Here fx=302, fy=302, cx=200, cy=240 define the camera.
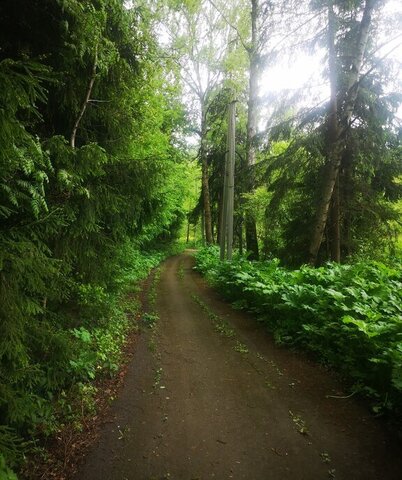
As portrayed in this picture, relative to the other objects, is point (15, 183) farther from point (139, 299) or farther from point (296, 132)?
point (296, 132)

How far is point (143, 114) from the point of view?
17.9 ft

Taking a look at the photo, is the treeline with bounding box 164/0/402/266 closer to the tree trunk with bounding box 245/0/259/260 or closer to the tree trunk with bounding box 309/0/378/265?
the tree trunk with bounding box 309/0/378/265

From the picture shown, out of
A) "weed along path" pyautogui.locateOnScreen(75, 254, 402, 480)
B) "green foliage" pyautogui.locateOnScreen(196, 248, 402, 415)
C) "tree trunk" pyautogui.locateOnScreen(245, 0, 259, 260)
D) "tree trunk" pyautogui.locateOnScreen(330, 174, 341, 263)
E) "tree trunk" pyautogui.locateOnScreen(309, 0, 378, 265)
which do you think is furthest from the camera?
"tree trunk" pyautogui.locateOnScreen(245, 0, 259, 260)

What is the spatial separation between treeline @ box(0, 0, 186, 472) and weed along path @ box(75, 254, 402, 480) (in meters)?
0.76

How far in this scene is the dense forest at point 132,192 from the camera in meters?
2.89

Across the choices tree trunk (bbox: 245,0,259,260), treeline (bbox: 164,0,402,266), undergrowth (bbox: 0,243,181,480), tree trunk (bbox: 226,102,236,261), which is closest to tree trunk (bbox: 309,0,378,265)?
treeline (bbox: 164,0,402,266)

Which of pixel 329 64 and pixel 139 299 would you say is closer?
pixel 329 64

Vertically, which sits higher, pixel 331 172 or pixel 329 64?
pixel 329 64

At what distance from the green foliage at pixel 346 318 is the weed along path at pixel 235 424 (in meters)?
0.35

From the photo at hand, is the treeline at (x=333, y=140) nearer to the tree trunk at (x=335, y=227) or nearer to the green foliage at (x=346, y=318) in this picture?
the tree trunk at (x=335, y=227)

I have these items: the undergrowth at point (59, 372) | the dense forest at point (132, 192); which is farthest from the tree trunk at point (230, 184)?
the undergrowth at point (59, 372)

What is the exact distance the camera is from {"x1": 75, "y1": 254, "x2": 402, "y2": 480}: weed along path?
9.80ft

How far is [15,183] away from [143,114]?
313cm

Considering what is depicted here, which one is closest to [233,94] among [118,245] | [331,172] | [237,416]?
[331,172]
